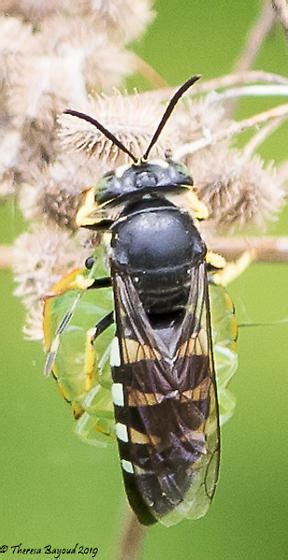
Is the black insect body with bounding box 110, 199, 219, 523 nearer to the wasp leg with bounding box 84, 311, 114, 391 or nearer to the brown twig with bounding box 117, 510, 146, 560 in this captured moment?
the wasp leg with bounding box 84, 311, 114, 391

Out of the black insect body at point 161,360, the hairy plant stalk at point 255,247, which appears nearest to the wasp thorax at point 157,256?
the black insect body at point 161,360

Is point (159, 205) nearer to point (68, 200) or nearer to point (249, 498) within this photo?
point (68, 200)

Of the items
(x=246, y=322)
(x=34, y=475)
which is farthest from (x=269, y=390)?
(x=34, y=475)

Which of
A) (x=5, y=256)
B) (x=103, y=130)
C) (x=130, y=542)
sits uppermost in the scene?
(x=103, y=130)

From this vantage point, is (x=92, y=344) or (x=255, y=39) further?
(x=255, y=39)

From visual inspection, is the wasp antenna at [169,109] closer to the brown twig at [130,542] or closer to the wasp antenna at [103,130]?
the wasp antenna at [103,130]

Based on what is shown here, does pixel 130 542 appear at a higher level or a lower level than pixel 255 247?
lower

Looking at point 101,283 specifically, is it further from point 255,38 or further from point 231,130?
point 255,38

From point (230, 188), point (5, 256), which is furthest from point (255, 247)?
point (5, 256)
